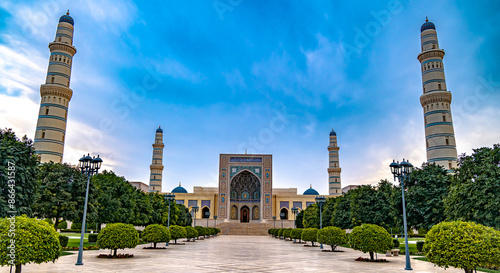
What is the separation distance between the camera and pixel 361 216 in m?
23.4

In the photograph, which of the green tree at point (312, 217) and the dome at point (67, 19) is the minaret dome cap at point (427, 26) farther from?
the dome at point (67, 19)

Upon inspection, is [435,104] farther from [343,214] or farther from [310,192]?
[310,192]

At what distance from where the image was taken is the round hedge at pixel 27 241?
754cm

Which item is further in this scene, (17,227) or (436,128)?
(436,128)

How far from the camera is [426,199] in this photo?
56.8 ft

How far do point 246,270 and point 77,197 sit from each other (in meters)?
13.2

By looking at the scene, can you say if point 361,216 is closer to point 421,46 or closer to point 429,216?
point 429,216

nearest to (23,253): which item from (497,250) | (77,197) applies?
(497,250)

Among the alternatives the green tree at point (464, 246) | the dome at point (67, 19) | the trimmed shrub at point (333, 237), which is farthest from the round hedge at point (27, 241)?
the dome at point (67, 19)

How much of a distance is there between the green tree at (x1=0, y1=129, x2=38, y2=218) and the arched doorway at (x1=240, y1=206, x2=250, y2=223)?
4729 cm

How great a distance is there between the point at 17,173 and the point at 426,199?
→ 1746 centimetres

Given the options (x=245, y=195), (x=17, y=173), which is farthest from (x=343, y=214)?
(x=245, y=195)

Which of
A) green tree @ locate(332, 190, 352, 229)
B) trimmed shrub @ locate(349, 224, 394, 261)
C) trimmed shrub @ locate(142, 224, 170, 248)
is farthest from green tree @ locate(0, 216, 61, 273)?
green tree @ locate(332, 190, 352, 229)

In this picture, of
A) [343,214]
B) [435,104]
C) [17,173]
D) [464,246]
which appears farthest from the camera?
[435,104]
